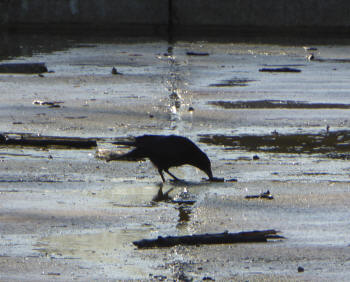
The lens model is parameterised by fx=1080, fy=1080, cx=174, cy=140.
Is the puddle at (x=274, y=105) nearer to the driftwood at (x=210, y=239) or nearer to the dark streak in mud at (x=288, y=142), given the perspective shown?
the dark streak in mud at (x=288, y=142)

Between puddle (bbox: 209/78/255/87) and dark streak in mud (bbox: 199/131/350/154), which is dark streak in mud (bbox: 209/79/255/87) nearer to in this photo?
puddle (bbox: 209/78/255/87)

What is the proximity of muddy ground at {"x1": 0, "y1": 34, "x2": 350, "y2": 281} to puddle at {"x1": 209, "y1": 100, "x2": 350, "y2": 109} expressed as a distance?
0.01 meters

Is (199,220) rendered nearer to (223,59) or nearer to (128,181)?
(128,181)

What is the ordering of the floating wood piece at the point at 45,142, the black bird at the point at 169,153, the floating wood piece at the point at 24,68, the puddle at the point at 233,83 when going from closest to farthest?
the black bird at the point at 169,153 → the floating wood piece at the point at 45,142 → the puddle at the point at 233,83 → the floating wood piece at the point at 24,68

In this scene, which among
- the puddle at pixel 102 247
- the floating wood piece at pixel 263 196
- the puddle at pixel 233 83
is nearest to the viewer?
the puddle at pixel 102 247

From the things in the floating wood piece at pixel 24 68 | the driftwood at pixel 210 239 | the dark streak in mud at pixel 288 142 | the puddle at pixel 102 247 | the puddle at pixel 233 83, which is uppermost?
the floating wood piece at pixel 24 68

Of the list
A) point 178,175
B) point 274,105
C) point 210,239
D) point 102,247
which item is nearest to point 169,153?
point 178,175

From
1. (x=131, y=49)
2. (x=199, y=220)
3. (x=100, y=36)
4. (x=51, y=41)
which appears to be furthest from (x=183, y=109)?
(x=100, y=36)

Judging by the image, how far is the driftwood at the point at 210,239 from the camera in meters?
5.71

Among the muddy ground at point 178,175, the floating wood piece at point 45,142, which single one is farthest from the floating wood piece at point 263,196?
the floating wood piece at point 45,142

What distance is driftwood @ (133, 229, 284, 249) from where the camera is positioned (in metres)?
5.71

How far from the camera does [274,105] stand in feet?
42.9

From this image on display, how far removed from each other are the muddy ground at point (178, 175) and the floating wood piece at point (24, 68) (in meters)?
0.21

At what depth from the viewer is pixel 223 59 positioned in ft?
66.7
